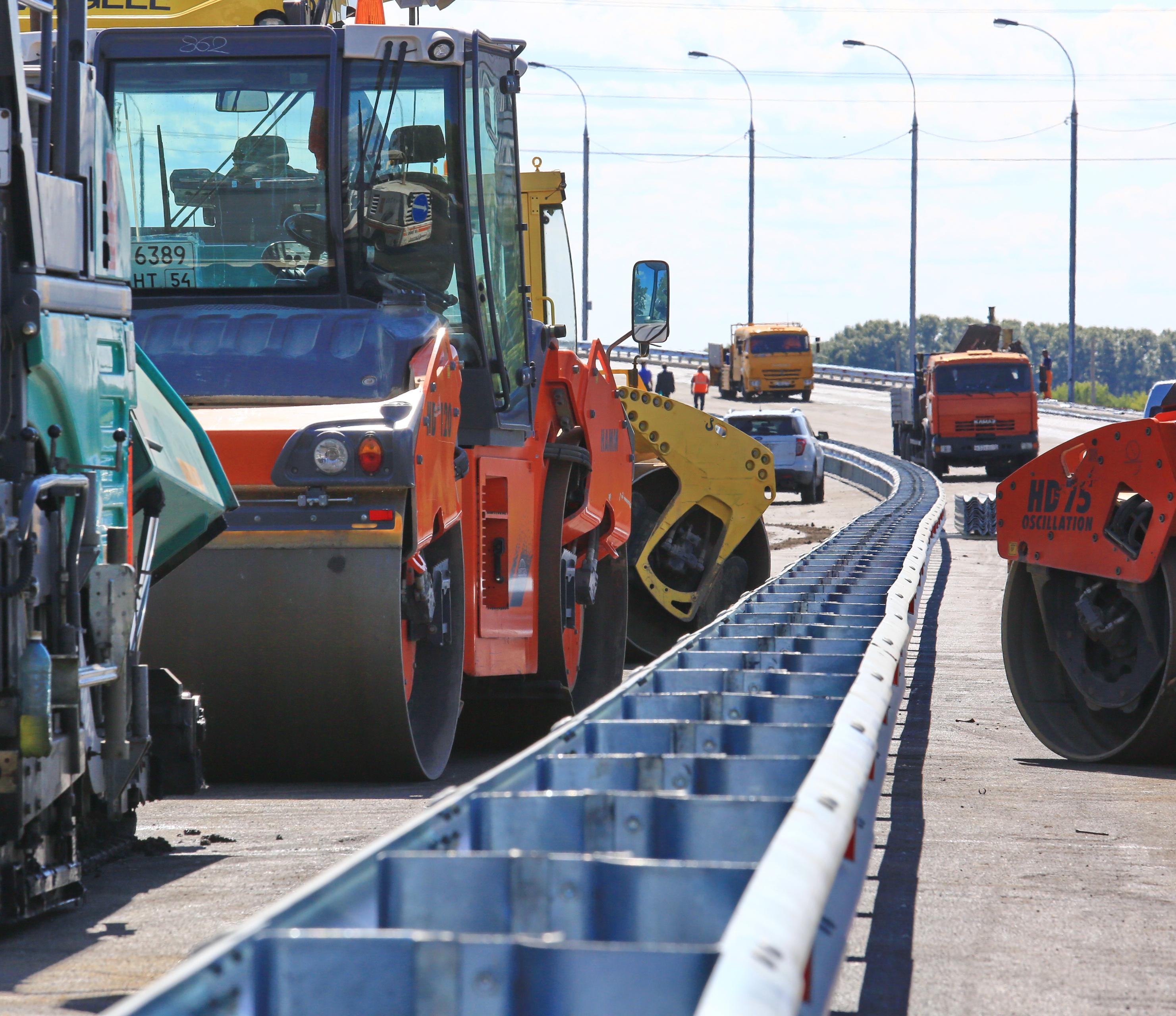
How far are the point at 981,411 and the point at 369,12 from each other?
28.6 m

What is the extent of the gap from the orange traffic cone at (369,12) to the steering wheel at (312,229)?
6.37ft

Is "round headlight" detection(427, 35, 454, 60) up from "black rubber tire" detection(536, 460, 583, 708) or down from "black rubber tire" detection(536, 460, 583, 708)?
up

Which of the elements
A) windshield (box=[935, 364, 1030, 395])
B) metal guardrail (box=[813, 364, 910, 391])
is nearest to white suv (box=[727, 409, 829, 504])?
windshield (box=[935, 364, 1030, 395])

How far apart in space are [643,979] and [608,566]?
9556mm

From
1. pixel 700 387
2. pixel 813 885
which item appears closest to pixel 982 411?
pixel 700 387

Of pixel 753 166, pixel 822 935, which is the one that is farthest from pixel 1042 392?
pixel 822 935

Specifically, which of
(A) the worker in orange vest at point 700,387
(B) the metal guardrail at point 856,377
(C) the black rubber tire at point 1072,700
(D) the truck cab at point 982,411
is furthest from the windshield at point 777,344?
Result: (C) the black rubber tire at point 1072,700

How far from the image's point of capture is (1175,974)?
466cm

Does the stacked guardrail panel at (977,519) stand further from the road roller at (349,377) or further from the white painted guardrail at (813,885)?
the white painted guardrail at (813,885)

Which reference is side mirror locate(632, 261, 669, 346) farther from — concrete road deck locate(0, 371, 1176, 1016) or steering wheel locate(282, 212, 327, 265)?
concrete road deck locate(0, 371, 1176, 1016)

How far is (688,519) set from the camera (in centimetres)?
1520

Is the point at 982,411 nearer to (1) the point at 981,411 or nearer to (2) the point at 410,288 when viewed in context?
(1) the point at 981,411

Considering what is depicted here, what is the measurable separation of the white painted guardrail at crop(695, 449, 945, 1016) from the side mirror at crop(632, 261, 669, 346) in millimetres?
5649

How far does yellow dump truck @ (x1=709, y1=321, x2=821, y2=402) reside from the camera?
5947 centimetres
